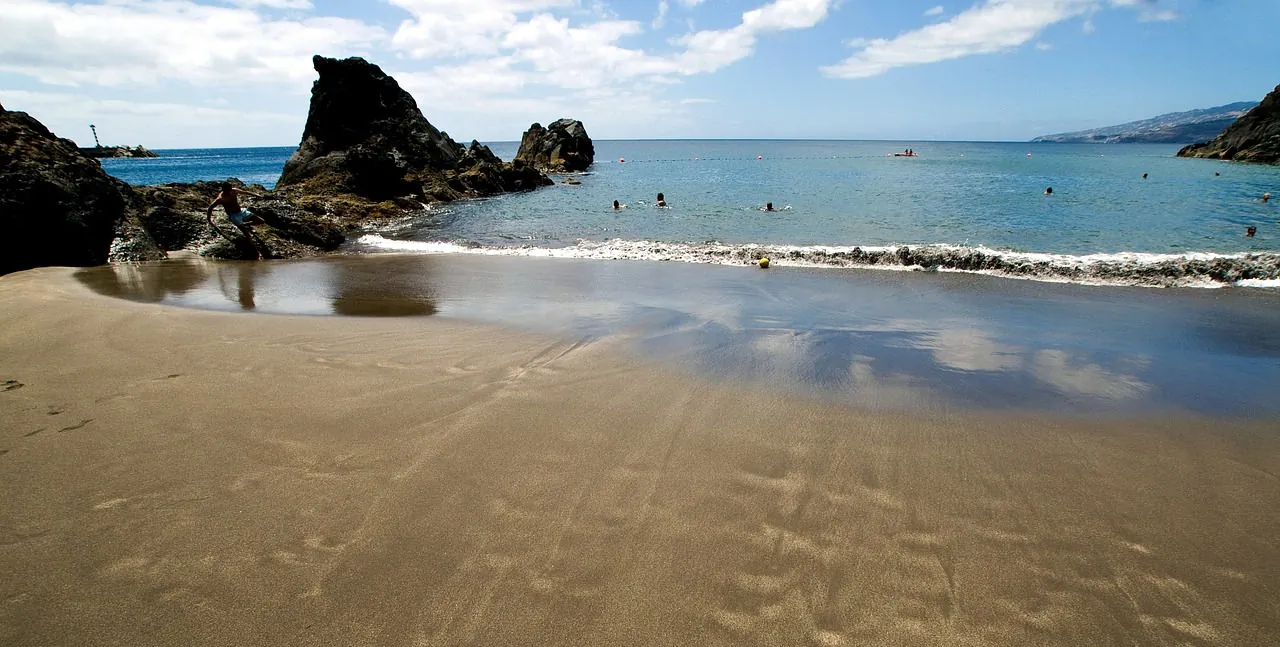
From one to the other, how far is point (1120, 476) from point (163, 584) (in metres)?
6.15

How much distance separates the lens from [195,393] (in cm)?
514

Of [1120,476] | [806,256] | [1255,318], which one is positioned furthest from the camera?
[806,256]

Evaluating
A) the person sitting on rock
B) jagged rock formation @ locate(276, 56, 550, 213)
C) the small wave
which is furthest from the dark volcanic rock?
jagged rock formation @ locate(276, 56, 550, 213)

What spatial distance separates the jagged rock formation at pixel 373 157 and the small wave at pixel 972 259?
10.8 meters

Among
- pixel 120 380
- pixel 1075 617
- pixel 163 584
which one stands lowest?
pixel 1075 617

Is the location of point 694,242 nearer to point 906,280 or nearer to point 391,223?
point 906,280

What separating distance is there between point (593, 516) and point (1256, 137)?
87.3 metres

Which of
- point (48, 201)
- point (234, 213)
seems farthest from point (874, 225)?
point (48, 201)

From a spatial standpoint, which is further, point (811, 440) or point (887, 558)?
point (811, 440)

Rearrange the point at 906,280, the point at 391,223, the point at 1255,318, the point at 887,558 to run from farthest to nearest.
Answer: the point at 391,223 < the point at 906,280 < the point at 1255,318 < the point at 887,558

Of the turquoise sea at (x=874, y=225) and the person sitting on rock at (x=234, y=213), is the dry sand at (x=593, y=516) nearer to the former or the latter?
the turquoise sea at (x=874, y=225)

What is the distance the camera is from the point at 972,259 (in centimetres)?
1286

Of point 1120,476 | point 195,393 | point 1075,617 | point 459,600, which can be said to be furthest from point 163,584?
point 1120,476

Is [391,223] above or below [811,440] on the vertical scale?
above
